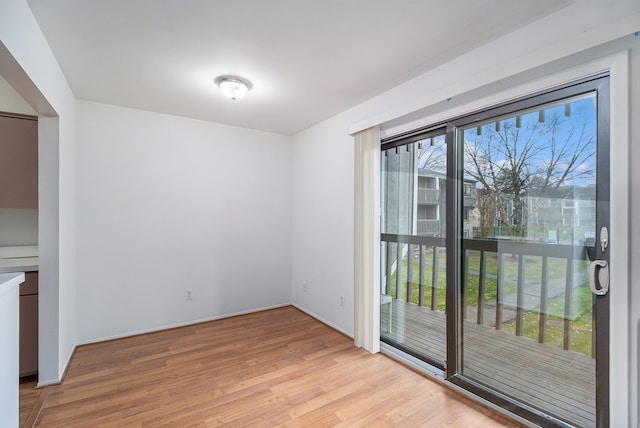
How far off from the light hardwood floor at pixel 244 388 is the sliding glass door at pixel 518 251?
0.35 meters

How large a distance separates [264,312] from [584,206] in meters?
3.62

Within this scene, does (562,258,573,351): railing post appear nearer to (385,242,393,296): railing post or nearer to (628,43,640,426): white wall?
(628,43,640,426): white wall

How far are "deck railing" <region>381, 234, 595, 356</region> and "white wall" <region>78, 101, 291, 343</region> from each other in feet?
6.91

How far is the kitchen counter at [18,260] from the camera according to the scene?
2.29 meters

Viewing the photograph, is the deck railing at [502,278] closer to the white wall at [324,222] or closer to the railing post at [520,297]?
the railing post at [520,297]

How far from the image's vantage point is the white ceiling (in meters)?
1.67

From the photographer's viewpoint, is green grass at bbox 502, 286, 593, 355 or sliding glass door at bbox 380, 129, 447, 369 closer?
green grass at bbox 502, 286, 593, 355

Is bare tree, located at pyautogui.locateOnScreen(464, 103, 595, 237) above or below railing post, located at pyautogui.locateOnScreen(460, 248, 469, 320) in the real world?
above

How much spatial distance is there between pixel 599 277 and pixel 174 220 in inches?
151

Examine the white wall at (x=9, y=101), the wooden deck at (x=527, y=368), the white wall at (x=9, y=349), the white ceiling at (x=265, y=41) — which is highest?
the white ceiling at (x=265, y=41)

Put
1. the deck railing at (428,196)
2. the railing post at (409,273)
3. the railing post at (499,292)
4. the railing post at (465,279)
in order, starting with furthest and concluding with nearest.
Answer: the railing post at (409,273) → the deck railing at (428,196) → the railing post at (465,279) → the railing post at (499,292)

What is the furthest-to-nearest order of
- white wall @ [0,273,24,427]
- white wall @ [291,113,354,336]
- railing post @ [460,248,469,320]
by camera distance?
white wall @ [291,113,354,336]
railing post @ [460,248,469,320]
white wall @ [0,273,24,427]

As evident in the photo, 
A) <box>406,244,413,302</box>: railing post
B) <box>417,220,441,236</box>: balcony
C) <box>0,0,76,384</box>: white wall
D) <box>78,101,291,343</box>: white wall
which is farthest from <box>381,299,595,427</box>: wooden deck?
<box>0,0,76,384</box>: white wall

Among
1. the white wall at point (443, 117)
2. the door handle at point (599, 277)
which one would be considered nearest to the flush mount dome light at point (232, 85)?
the white wall at point (443, 117)
